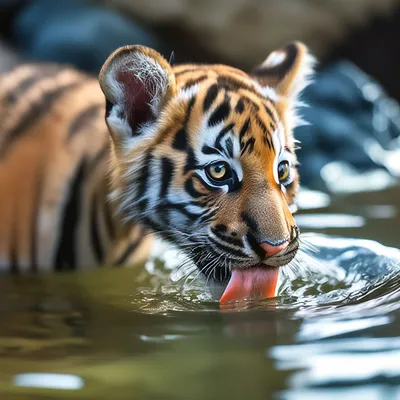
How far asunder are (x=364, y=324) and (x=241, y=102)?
48cm

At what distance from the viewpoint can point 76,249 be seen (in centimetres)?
199

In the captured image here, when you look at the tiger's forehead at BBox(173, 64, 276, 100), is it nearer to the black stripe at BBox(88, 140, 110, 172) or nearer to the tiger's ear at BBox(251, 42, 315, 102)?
the tiger's ear at BBox(251, 42, 315, 102)

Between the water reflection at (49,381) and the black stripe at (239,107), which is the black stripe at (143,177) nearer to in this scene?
the black stripe at (239,107)

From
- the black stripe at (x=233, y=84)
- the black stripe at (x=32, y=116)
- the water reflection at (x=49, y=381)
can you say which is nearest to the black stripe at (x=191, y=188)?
the black stripe at (x=233, y=84)

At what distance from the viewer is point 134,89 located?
5.27 ft

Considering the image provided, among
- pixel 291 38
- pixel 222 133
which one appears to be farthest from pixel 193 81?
pixel 291 38

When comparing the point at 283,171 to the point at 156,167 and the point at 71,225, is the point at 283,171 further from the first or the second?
the point at 71,225

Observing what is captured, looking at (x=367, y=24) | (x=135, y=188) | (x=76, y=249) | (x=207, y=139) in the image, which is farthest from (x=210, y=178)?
(x=367, y=24)

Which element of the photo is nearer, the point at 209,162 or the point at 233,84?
Result: the point at 209,162

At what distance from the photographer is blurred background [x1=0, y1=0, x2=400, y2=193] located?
3326 millimetres

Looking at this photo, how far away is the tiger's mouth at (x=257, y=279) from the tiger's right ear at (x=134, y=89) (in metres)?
0.34

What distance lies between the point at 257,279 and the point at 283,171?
0.21 meters

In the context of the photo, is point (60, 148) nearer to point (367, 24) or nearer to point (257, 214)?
point (257, 214)

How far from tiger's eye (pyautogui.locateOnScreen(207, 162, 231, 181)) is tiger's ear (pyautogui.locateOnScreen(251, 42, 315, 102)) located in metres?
0.28
